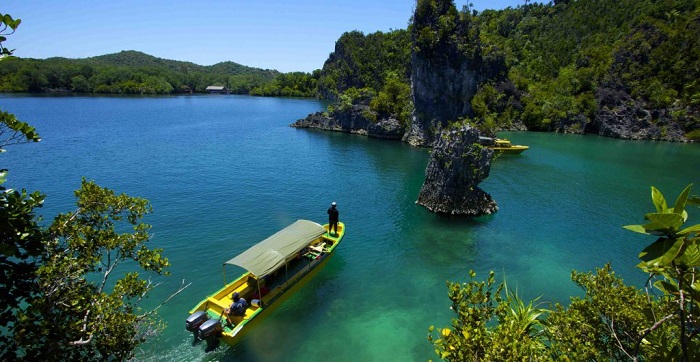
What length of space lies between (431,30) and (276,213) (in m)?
49.8

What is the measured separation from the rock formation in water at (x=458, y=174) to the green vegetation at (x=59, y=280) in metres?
26.4

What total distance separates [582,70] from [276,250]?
109 metres

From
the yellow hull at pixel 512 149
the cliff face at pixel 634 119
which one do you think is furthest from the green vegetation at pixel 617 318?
the cliff face at pixel 634 119

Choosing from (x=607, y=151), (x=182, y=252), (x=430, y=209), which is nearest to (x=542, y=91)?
(x=607, y=151)

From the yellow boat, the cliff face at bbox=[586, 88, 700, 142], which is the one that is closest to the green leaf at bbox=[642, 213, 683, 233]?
the yellow boat

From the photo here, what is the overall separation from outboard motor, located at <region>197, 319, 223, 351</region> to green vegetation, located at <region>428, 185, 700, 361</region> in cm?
1099

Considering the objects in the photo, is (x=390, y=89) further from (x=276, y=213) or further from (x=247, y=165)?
(x=276, y=213)

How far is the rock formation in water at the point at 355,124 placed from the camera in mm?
77000

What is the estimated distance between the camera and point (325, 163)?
54250 millimetres

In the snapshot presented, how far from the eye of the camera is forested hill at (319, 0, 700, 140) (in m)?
66.4

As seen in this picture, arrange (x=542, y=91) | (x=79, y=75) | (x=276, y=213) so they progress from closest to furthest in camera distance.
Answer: (x=276, y=213)
(x=542, y=91)
(x=79, y=75)

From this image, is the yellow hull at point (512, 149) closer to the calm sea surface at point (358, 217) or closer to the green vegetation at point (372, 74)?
the calm sea surface at point (358, 217)

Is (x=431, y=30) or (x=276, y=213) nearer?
(x=276, y=213)

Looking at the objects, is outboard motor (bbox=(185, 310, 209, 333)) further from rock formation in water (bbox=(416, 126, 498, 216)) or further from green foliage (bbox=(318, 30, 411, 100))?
green foliage (bbox=(318, 30, 411, 100))
